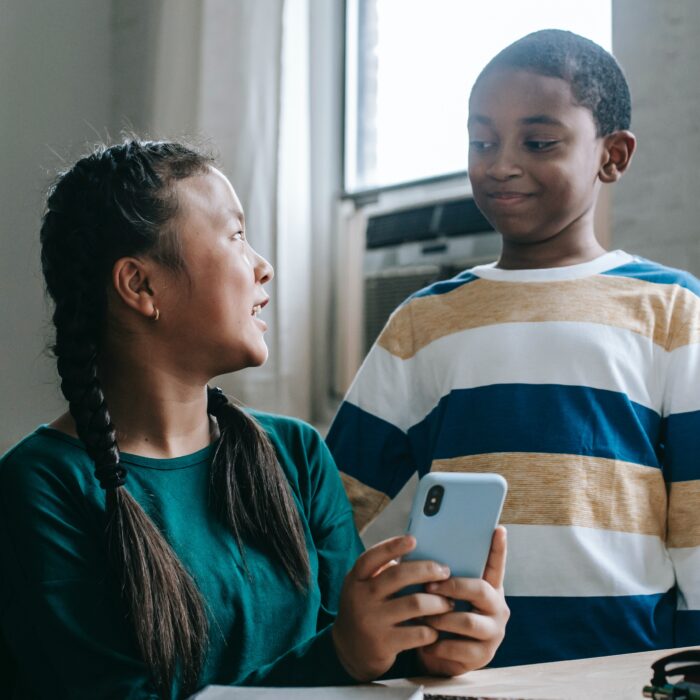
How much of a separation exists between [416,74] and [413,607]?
5.13 feet

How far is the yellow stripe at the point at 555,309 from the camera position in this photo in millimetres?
1070

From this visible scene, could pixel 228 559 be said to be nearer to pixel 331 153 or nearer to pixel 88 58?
pixel 331 153

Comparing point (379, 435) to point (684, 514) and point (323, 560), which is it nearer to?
point (323, 560)

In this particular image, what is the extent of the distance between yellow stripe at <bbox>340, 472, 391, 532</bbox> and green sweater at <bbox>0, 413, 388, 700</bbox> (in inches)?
8.1

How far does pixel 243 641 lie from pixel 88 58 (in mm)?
1801

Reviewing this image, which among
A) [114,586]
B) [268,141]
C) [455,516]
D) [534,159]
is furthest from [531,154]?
[268,141]

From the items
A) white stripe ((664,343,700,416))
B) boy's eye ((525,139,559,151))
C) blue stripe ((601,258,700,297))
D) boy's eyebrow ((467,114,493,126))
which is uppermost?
boy's eyebrow ((467,114,493,126))

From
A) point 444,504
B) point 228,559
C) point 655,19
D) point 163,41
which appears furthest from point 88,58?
point 444,504

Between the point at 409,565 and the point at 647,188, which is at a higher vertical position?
the point at 647,188

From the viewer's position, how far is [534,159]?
1106 mm

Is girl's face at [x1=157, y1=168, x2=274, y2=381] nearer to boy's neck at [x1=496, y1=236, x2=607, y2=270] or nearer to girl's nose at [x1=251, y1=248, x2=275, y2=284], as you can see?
girl's nose at [x1=251, y1=248, x2=275, y2=284]

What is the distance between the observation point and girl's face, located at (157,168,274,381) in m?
0.90

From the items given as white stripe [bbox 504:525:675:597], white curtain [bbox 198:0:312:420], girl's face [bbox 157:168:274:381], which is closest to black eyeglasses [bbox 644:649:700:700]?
white stripe [bbox 504:525:675:597]

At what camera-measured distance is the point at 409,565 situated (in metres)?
0.66
